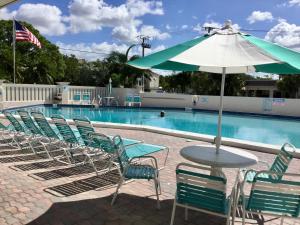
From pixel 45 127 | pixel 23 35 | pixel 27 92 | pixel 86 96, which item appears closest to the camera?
pixel 45 127

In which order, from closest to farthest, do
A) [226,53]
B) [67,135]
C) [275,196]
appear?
[275,196] < [226,53] < [67,135]

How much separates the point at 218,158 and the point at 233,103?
1746cm

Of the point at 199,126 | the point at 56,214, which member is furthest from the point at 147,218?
the point at 199,126

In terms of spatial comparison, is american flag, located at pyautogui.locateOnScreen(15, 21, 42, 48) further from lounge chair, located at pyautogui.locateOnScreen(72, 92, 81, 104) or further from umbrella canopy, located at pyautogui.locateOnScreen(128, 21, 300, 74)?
umbrella canopy, located at pyautogui.locateOnScreen(128, 21, 300, 74)

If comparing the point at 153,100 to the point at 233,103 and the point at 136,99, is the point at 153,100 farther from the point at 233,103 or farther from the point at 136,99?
the point at 233,103

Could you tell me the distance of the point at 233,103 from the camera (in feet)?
65.8

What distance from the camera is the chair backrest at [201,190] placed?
2564 millimetres

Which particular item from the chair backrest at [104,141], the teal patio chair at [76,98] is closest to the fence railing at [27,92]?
the teal patio chair at [76,98]

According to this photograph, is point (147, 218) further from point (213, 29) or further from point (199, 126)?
point (199, 126)

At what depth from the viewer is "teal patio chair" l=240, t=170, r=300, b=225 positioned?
2.56 metres

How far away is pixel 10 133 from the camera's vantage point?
707cm

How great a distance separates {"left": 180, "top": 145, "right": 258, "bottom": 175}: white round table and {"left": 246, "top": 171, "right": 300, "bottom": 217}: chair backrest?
0.60 metres

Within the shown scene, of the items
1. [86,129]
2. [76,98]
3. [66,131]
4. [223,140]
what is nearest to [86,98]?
[76,98]

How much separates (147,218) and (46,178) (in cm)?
199
